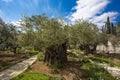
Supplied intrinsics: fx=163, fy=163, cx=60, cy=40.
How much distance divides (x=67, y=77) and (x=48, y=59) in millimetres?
6238

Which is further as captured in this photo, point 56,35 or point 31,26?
point 31,26

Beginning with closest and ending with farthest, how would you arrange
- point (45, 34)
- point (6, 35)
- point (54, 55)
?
point (45, 34) < point (54, 55) < point (6, 35)

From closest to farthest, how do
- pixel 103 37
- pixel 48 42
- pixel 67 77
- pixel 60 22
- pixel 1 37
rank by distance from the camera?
1. pixel 67 77
2. pixel 48 42
3. pixel 60 22
4. pixel 1 37
5. pixel 103 37

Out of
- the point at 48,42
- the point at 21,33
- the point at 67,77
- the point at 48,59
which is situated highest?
the point at 21,33

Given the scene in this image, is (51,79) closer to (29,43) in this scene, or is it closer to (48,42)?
(48,42)

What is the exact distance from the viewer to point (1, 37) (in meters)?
33.2

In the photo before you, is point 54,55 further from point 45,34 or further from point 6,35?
point 6,35

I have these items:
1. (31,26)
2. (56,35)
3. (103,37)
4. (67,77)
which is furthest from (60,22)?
(103,37)

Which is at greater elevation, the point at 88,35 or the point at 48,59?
the point at 88,35

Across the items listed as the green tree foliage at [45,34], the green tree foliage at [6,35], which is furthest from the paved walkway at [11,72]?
the green tree foliage at [6,35]

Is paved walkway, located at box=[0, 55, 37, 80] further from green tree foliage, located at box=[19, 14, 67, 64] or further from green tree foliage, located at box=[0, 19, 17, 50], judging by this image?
green tree foliage, located at box=[0, 19, 17, 50]

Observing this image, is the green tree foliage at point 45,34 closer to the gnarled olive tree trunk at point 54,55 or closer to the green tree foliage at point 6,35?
the gnarled olive tree trunk at point 54,55

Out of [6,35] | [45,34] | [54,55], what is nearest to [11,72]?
[45,34]

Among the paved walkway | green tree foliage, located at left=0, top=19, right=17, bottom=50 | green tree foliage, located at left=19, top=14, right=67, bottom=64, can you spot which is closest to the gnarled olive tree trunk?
green tree foliage, located at left=19, top=14, right=67, bottom=64
